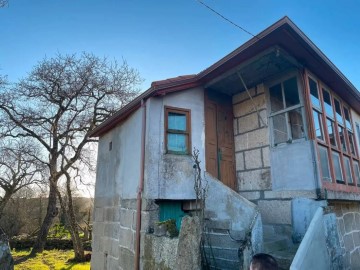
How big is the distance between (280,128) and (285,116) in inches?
17.4

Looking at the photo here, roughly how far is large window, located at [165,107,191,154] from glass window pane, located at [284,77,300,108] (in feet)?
9.79

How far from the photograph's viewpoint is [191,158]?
6.89 metres

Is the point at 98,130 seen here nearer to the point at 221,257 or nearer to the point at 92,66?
the point at 221,257

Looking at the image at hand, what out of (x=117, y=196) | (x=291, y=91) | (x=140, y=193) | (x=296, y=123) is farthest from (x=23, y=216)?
(x=291, y=91)

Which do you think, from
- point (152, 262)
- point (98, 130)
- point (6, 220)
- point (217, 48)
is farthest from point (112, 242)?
point (6, 220)

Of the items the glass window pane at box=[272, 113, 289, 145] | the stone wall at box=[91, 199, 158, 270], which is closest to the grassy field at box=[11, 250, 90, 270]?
the stone wall at box=[91, 199, 158, 270]

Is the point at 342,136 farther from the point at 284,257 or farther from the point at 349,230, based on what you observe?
the point at 284,257

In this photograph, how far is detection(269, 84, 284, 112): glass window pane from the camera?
7.48 metres

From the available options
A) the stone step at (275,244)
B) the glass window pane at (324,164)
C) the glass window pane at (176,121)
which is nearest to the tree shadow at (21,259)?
the glass window pane at (176,121)

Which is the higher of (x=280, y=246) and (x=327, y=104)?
(x=327, y=104)

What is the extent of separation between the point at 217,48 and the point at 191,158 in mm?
3370

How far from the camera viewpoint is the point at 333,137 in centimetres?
745

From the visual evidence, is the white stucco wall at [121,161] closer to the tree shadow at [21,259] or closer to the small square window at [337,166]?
the small square window at [337,166]

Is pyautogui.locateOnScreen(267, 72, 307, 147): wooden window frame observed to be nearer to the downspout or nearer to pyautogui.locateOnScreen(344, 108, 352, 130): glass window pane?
the downspout
